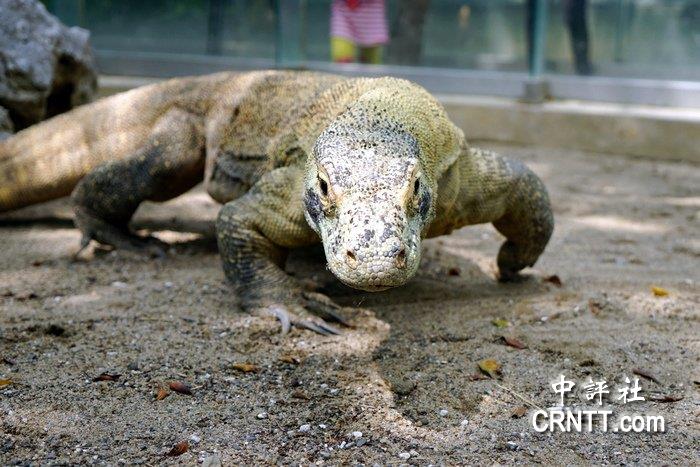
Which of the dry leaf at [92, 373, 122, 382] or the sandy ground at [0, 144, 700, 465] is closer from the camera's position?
the sandy ground at [0, 144, 700, 465]

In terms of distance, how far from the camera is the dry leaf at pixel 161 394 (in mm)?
3295

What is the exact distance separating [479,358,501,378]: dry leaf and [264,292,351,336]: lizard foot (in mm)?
733

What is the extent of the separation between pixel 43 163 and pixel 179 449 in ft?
11.7

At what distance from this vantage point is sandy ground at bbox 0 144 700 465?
9.72 feet

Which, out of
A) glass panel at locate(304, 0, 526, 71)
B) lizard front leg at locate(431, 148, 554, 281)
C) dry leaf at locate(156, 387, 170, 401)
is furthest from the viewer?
glass panel at locate(304, 0, 526, 71)

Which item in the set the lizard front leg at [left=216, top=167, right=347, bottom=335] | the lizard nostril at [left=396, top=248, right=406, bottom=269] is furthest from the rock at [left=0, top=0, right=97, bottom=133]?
the lizard nostril at [left=396, top=248, right=406, bottom=269]

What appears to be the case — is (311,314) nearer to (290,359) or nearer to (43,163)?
(290,359)

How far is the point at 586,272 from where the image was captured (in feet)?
16.2

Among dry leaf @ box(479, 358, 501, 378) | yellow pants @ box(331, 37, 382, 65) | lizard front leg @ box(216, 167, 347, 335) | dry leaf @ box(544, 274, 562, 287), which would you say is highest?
yellow pants @ box(331, 37, 382, 65)

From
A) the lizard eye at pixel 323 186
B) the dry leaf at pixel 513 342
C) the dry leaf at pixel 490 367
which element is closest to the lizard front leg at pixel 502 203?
the dry leaf at pixel 513 342

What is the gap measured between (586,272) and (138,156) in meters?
2.83

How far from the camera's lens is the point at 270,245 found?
425 cm

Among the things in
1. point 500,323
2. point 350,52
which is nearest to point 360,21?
point 350,52

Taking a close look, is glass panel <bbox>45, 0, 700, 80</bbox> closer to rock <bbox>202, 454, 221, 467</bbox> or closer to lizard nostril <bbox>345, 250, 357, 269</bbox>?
lizard nostril <bbox>345, 250, 357, 269</bbox>
